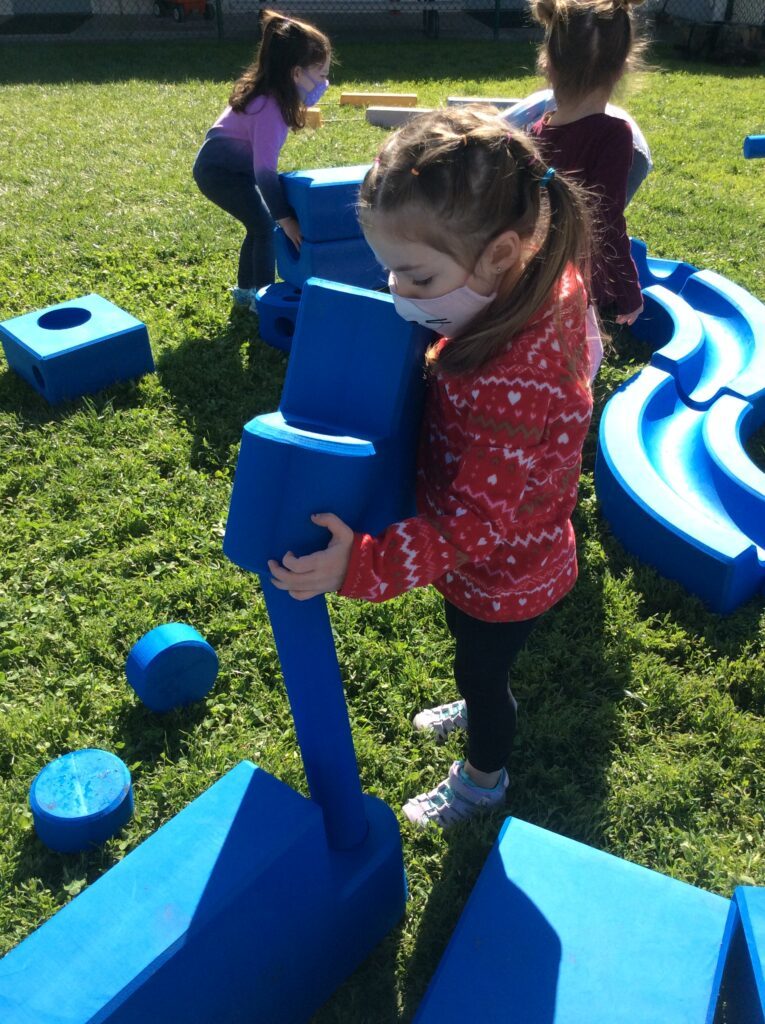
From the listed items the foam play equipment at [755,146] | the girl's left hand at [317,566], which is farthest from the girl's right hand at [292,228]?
the girl's left hand at [317,566]

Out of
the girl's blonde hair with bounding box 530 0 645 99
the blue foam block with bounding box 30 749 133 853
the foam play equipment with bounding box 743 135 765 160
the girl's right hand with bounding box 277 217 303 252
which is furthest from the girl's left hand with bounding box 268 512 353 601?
the girl's right hand with bounding box 277 217 303 252

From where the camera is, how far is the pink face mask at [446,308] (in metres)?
1.43

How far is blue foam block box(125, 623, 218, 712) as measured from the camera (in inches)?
93.7

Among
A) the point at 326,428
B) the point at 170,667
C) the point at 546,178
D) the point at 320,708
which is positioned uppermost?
the point at 546,178

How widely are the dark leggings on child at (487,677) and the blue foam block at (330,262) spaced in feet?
8.62

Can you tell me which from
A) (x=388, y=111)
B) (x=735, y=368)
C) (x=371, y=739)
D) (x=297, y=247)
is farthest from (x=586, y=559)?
(x=388, y=111)

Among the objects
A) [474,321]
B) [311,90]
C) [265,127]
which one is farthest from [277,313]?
[474,321]

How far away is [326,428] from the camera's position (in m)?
1.43

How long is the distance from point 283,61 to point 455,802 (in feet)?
11.6

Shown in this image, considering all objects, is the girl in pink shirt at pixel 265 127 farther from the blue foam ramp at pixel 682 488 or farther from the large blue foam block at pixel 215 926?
the large blue foam block at pixel 215 926

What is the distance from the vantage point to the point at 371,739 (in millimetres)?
2418

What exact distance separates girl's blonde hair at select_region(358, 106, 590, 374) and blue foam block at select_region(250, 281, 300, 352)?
2828 millimetres

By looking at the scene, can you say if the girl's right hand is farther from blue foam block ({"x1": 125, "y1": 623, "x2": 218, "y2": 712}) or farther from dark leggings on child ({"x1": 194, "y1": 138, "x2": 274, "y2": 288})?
blue foam block ({"x1": 125, "y1": 623, "x2": 218, "y2": 712})

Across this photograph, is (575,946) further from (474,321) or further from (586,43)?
(586,43)
